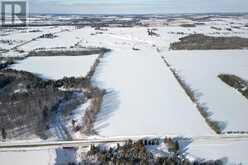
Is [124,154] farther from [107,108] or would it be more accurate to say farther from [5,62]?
[5,62]

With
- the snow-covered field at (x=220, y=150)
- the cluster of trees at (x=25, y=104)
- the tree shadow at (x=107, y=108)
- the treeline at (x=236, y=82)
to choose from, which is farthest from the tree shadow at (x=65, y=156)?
the treeline at (x=236, y=82)

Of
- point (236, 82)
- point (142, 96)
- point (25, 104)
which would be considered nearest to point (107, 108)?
point (142, 96)

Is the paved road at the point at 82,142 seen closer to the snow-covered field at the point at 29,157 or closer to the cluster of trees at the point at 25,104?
the snow-covered field at the point at 29,157

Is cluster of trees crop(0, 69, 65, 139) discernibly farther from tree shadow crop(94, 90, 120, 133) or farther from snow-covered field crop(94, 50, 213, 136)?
snow-covered field crop(94, 50, 213, 136)

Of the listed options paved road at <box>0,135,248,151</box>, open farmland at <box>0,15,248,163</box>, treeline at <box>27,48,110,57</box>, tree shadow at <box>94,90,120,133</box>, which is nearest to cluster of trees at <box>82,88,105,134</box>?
open farmland at <box>0,15,248,163</box>

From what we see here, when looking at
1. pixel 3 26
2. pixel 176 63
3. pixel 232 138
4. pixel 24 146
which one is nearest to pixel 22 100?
pixel 24 146

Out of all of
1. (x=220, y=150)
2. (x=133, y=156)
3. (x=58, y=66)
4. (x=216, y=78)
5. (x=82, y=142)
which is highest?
(x=216, y=78)
